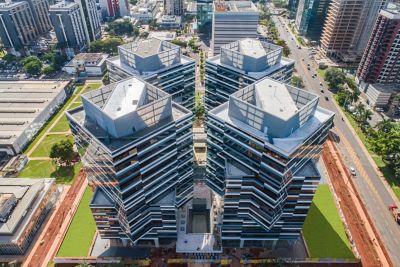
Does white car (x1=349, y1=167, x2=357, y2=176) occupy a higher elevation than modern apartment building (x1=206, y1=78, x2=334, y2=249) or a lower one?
lower

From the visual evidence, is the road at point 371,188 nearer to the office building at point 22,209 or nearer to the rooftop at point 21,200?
the office building at point 22,209

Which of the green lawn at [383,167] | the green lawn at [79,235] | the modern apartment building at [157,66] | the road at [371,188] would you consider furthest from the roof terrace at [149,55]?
the green lawn at [383,167]

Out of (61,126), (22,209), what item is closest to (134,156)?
(22,209)

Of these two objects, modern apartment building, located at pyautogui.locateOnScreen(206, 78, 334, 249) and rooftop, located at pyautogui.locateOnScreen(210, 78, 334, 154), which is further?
modern apartment building, located at pyautogui.locateOnScreen(206, 78, 334, 249)

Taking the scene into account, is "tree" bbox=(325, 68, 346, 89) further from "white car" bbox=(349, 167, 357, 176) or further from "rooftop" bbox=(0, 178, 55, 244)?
"rooftop" bbox=(0, 178, 55, 244)

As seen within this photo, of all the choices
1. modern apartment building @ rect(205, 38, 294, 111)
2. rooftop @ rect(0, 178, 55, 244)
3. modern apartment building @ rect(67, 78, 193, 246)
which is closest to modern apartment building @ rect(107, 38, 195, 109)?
modern apartment building @ rect(205, 38, 294, 111)

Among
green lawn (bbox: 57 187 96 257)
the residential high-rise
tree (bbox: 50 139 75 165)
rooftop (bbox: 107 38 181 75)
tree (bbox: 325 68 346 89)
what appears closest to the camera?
green lawn (bbox: 57 187 96 257)
